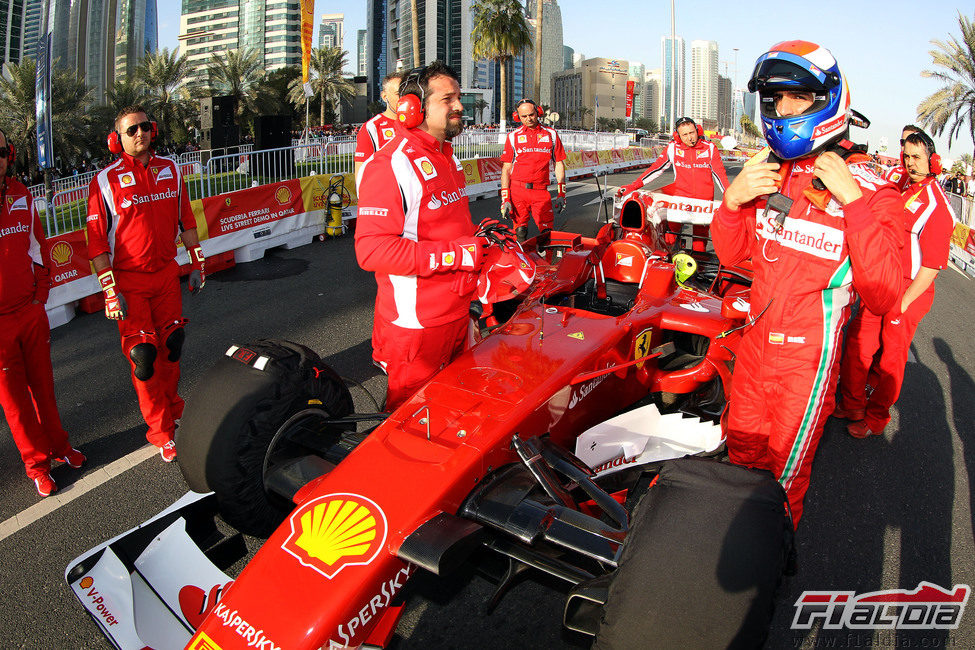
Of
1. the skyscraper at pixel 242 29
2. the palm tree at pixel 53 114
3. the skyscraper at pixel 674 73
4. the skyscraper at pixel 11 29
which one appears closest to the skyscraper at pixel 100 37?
the palm tree at pixel 53 114

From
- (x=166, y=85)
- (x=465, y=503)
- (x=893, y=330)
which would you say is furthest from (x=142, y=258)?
(x=166, y=85)

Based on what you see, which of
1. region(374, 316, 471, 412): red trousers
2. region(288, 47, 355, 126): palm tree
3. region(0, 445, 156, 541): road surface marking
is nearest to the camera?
region(374, 316, 471, 412): red trousers

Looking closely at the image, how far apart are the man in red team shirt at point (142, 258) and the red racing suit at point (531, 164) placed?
4922 mm

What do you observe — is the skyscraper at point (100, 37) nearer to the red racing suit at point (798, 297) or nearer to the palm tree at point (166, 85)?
the palm tree at point (166, 85)

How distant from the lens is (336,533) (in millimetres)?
2238

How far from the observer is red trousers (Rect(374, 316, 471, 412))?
3.19 m

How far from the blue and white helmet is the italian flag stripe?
0.49 metres

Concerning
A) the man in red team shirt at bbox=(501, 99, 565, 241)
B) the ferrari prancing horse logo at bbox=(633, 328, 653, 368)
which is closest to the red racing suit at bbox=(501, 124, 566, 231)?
the man in red team shirt at bbox=(501, 99, 565, 241)

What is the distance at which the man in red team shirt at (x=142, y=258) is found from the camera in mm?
3973

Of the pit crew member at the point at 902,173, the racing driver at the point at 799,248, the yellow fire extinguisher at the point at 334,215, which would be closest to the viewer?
the racing driver at the point at 799,248

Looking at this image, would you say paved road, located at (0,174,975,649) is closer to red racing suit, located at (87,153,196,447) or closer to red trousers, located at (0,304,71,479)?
red trousers, located at (0,304,71,479)

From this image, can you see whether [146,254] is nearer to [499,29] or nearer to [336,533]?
[336,533]

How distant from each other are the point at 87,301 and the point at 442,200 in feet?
18.7

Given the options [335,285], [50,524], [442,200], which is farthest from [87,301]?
[442,200]
